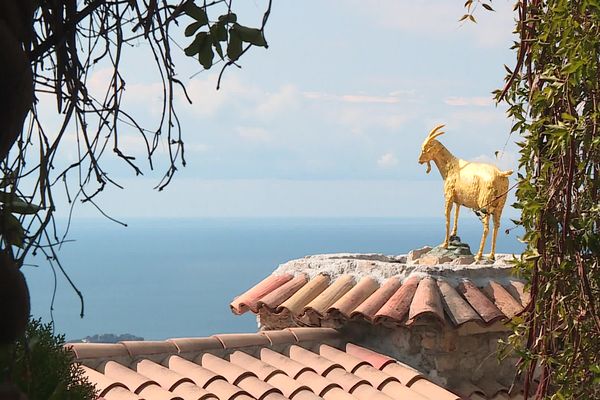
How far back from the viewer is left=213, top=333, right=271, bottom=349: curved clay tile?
3.98 m

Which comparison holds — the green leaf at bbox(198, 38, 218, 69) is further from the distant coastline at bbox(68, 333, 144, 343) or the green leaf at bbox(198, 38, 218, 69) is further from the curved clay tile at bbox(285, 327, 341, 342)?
the curved clay tile at bbox(285, 327, 341, 342)

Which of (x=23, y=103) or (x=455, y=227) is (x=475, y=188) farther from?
(x=23, y=103)

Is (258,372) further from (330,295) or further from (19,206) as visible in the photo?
(19,206)

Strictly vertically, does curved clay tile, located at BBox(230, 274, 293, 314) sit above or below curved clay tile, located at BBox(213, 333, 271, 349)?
above

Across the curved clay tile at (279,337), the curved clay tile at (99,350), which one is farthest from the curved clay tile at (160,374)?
the curved clay tile at (279,337)

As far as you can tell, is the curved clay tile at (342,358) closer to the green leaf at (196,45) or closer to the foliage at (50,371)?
the foliage at (50,371)

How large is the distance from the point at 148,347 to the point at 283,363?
63 centimetres

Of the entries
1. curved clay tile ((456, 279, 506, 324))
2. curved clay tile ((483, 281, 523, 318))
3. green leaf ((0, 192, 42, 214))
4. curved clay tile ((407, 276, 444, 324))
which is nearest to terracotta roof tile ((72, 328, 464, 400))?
curved clay tile ((407, 276, 444, 324))

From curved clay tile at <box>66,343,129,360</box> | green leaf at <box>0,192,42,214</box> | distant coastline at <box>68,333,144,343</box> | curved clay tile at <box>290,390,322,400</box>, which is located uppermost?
green leaf at <box>0,192,42,214</box>

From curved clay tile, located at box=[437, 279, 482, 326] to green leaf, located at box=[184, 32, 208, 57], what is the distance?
9.53 feet

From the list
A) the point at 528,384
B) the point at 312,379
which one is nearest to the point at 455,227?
the point at 312,379


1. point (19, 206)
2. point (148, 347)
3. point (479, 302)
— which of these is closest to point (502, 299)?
point (479, 302)

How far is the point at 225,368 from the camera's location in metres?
3.69

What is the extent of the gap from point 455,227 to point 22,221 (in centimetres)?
386
